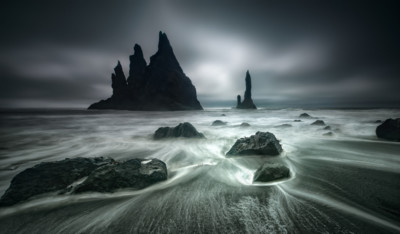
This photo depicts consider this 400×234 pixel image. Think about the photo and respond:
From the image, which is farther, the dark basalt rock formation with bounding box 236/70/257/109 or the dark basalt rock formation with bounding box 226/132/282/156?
the dark basalt rock formation with bounding box 236/70/257/109

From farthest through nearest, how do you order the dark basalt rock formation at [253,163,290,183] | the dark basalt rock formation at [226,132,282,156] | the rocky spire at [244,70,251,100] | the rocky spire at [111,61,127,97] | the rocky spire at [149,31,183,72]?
the rocky spire at [111,61,127,97]
the rocky spire at [149,31,183,72]
the rocky spire at [244,70,251,100]
the dark basalt rock formation at [226,132,282,156]
the dark basalt rock formation at [253,163,290,183]

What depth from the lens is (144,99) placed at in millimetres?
92062

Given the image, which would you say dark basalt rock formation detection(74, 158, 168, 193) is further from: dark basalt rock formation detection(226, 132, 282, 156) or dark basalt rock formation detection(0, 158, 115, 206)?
dark basalt rock formation detection(226, 132, 282, 156)

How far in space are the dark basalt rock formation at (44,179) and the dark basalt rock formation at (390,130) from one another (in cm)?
1032

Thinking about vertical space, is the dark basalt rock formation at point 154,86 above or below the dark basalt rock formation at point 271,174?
above

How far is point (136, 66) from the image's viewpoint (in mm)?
107812

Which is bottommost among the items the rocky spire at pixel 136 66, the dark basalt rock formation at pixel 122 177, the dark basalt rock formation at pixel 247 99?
the dark basalt rock formation at pixel 122 177

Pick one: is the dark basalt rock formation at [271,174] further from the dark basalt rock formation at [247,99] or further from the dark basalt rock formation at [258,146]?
the dark basalt rock formation at [247,99]

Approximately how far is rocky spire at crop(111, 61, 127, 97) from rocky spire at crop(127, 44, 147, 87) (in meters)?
4.41

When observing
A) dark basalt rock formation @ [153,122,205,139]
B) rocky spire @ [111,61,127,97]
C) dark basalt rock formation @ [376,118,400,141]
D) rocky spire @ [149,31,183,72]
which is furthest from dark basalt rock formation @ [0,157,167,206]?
rocky spire @ [111,61,127,97]

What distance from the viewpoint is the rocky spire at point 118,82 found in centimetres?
10416

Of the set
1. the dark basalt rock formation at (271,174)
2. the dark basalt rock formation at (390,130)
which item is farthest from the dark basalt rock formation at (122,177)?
the dark basalt rock formation at (390,130)

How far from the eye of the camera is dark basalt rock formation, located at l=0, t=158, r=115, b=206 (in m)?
2.28

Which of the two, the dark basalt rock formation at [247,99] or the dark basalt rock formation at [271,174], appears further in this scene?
the dark basalt rock formation at [247,99]
